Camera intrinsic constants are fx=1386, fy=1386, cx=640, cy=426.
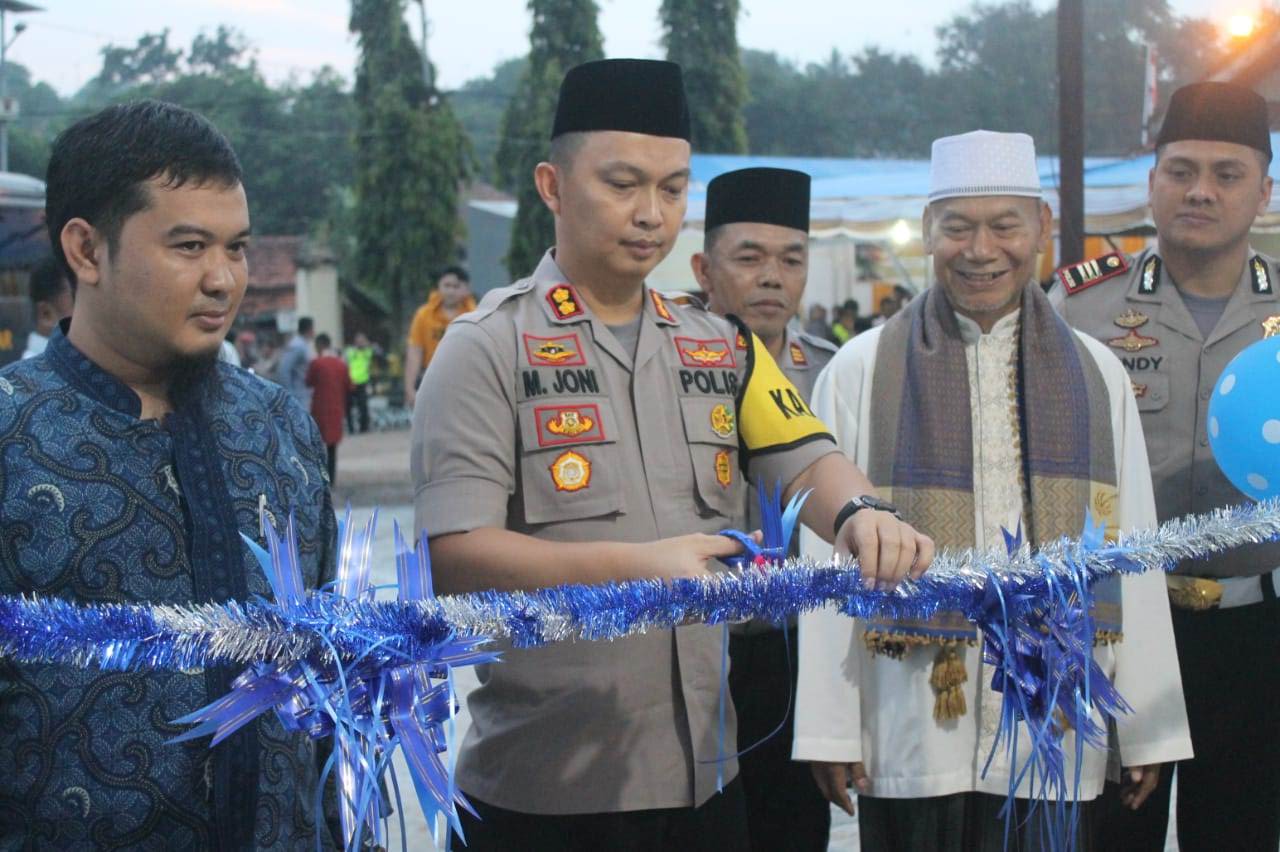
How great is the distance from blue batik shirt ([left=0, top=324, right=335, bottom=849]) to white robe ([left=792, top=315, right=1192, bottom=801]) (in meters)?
1.20

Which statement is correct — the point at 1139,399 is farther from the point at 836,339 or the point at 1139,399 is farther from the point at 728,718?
the point at 836,339

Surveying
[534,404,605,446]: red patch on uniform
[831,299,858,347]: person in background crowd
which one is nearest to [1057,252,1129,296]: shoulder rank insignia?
[534,404,605,446]: red patch on uniform

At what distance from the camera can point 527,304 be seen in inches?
101

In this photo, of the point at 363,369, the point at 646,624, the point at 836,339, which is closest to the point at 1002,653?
the point at 646,624

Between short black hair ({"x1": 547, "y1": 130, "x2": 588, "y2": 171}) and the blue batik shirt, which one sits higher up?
short black hair ({"x1": 547, "y1": 130, "x2": 588, "y2": 171})

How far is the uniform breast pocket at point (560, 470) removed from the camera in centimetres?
242

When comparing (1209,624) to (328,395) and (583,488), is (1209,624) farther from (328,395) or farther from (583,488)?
(328,395)

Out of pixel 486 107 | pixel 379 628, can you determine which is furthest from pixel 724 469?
pixel 486 107

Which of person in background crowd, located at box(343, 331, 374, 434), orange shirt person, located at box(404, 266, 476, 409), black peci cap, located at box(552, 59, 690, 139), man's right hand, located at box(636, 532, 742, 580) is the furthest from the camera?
person in background crowd, located at box(343, 331, 374, 434)

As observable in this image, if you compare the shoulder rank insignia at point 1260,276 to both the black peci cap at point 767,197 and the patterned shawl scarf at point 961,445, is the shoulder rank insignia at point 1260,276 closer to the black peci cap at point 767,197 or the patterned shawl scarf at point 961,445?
the patterned shawl scarf at point 961,445

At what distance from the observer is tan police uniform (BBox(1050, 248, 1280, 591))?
343cm

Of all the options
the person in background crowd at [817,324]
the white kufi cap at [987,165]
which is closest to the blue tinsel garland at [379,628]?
the white kufi cap at [987,165]

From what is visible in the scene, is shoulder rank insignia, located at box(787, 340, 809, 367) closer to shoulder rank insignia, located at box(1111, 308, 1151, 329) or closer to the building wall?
shoulder rank insignia, located at box(1111, 308, 1151, 329)

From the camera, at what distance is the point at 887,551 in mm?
2143
